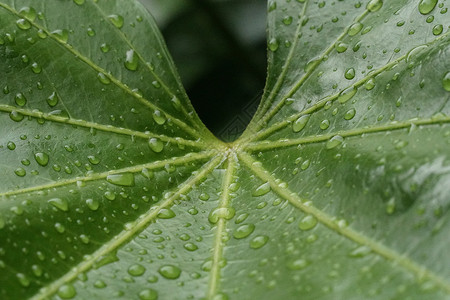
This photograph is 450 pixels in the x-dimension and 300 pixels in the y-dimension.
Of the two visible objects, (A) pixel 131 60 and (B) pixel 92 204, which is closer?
(B) pixel 92 204

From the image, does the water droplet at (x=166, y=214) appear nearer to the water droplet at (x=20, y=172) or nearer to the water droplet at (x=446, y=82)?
the water droplet at (x=20, y=172)

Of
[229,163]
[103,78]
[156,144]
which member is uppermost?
[103,78]

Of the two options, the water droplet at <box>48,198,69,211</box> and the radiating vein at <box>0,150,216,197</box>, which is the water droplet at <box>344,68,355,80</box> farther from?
the water droplet at <box>48,198,69,211</box>

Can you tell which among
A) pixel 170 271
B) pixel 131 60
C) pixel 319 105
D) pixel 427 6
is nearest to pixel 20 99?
pixel 131 60

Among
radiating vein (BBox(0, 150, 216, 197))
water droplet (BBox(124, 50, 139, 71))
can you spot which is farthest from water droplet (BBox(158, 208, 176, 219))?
water droplet (BBox(124, 50, 139, 71))

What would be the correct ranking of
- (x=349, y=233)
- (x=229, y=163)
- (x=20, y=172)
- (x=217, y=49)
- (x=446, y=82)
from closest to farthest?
(x=349, y=233)
(x=446, y=82)
(x=20, y=172)
(x=229, y=163)
(x=217, y=49)

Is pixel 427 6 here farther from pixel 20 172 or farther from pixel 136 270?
pixel 20 172

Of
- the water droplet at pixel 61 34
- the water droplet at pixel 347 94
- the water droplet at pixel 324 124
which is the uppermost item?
the water droplet at pixel 61 34

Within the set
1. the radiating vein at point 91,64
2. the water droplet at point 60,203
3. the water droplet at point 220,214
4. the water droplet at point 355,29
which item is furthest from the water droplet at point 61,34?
A: the water droplet at point 355,29

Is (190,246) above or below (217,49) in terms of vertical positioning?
below
